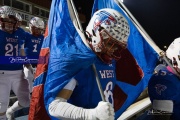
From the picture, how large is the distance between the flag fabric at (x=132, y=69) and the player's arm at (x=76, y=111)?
75 centimetres

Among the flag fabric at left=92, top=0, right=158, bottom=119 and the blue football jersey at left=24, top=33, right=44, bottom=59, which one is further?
the blue football jersey at left=24, top=33, right=44, bottom=59

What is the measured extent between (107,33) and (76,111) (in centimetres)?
44

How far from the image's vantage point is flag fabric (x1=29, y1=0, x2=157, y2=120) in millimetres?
1231

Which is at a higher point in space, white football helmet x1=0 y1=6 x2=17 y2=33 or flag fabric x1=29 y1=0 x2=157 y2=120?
white football helmet x1=0 y1=6 x2=17 y2=33

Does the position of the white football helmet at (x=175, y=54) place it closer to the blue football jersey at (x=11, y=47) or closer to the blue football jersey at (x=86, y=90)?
the blue football jersey at (x=86, y=90)

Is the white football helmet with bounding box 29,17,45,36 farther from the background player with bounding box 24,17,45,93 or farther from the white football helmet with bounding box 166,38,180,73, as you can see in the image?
the white football helmet with bounding box 166,38,180,73

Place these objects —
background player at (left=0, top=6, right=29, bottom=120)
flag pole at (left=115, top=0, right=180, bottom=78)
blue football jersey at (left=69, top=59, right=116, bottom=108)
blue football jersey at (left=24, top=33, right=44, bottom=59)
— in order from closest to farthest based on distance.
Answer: blue football jersey at (left=69, top=59, right=116, bottom=108), flag pole at (left=115, top=0, right=180, bottom=78), background player at (left=0, top=6, right=29, bottom=120), blue football jersey at (left=24, top=33, right=44, bottom=59)

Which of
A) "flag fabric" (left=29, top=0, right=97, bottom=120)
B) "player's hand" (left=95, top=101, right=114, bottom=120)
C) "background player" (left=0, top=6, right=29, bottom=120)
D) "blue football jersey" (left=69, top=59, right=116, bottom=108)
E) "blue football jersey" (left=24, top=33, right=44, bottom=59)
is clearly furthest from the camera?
"blue football jersey" (left=24, top=33, right=44, bottom=59)

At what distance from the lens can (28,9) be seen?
9.53 meters

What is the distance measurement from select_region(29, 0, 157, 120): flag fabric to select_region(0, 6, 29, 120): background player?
1.35 m

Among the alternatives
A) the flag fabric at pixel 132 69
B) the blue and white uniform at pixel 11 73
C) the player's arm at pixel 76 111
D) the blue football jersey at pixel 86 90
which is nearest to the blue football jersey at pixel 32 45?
the blue and white uniform at pixel 11 73

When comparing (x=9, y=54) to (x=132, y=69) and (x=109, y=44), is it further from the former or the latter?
(x=109, y=44)

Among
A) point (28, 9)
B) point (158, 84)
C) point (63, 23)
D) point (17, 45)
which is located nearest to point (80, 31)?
point (63, 23)

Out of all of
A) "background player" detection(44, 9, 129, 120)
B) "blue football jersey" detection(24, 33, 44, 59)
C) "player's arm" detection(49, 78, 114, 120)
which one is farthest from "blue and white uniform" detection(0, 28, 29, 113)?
"player's arm" detection(49, 78, 114, 120)
